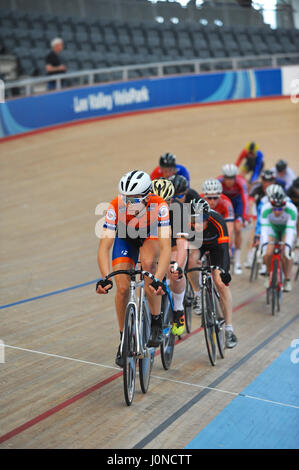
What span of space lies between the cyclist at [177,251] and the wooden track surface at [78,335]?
33 centimetres

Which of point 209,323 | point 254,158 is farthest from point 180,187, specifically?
point 254,158

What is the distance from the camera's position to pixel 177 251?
13.9 ft

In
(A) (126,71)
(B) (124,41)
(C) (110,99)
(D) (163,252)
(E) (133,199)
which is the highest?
(B) (124,41)

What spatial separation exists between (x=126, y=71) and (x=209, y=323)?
11.0m

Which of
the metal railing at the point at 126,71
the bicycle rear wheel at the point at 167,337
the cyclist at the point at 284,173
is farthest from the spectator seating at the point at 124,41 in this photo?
the bicycle rear wheel at the point at 167,337

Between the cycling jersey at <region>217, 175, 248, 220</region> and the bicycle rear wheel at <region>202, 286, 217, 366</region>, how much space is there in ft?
8.65

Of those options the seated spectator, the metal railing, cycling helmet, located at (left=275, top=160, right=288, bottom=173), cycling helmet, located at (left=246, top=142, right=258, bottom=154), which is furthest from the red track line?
the seated spectator

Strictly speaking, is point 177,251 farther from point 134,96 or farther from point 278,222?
point 134,96

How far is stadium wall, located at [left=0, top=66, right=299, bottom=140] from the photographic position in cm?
1138

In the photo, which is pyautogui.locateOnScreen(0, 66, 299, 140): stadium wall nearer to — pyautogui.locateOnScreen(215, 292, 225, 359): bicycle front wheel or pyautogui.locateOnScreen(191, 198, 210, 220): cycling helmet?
pyautogui.locateOnScreen(191, 198, 210, 220): cycling helmet

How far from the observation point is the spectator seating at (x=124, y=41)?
13.7 metres

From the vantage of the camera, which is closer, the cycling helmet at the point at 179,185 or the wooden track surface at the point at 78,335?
the wooden track surface at the point at 78,335

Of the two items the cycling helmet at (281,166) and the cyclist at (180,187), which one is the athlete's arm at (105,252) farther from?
the cycling helmet at (281,166)

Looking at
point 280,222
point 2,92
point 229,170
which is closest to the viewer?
point 280,222
